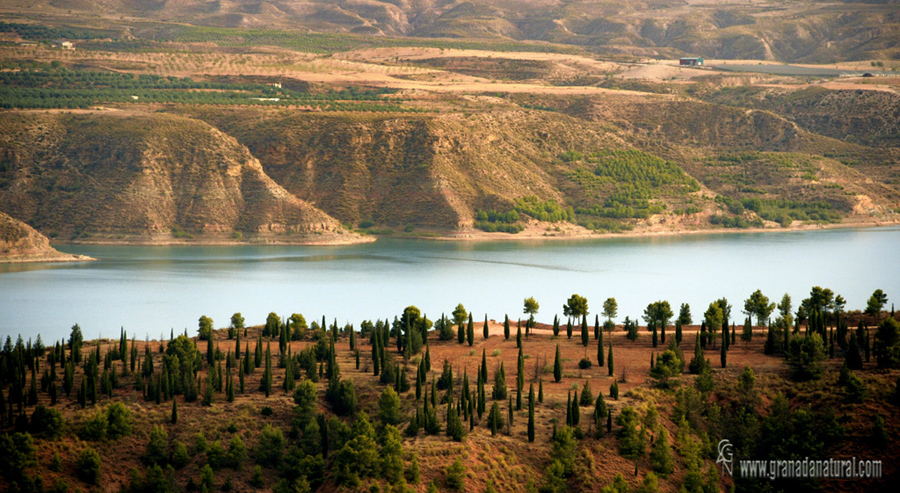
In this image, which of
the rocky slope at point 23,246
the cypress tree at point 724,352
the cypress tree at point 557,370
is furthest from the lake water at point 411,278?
the cypress tree at point 557,370

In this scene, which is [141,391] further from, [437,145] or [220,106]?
[220,106]

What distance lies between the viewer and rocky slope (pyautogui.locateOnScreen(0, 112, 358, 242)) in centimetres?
11375

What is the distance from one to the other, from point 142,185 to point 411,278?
1597 inches

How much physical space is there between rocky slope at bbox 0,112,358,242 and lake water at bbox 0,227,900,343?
439 cm

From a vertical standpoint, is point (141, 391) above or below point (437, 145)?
below

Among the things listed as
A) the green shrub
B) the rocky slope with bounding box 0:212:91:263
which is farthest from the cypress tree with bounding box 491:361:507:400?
the rocky slope with bounding box 0:212:91:263

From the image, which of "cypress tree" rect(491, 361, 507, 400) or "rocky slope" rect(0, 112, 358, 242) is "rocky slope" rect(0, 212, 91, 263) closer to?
"rocky slope" rect(0, 112, 358, 242)

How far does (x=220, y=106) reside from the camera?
14175 centimetres

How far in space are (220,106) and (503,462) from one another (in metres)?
111

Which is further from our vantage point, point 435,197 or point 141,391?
point 435,197

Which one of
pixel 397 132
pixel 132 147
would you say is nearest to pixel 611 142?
pixel 397 132

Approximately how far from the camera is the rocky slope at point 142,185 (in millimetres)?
113750

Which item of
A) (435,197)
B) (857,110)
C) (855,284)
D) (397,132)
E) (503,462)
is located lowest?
(503,462)

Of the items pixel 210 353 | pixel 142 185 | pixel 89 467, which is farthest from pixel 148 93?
pixel 89 467
